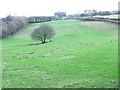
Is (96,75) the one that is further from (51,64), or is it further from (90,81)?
(51,64)

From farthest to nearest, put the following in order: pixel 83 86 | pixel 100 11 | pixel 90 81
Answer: pixel 100 11 → pixel 90 81 → pixel 83 86

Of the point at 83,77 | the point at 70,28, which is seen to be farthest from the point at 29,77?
the point at 70,28

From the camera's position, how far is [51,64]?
39.4 metres

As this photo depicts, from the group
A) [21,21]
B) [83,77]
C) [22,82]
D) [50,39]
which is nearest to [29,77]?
[22,82]

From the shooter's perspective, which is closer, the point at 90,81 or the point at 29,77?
the point at 90,81

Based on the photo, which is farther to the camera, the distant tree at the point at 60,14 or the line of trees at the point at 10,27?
the distant tree at the point at 60,14

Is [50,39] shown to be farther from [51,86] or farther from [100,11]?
[100,11]

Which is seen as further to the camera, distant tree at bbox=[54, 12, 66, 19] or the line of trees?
distant tree at bbox=[54, 12, 66, 19]

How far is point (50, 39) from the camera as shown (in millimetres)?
90812

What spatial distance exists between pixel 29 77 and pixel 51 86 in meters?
5.66

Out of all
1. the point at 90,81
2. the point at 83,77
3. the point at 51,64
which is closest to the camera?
the point at 90,81

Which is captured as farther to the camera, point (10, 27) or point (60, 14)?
point (60, 14)

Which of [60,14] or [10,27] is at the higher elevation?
[60,14]

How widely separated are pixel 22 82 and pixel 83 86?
633 centimetres
